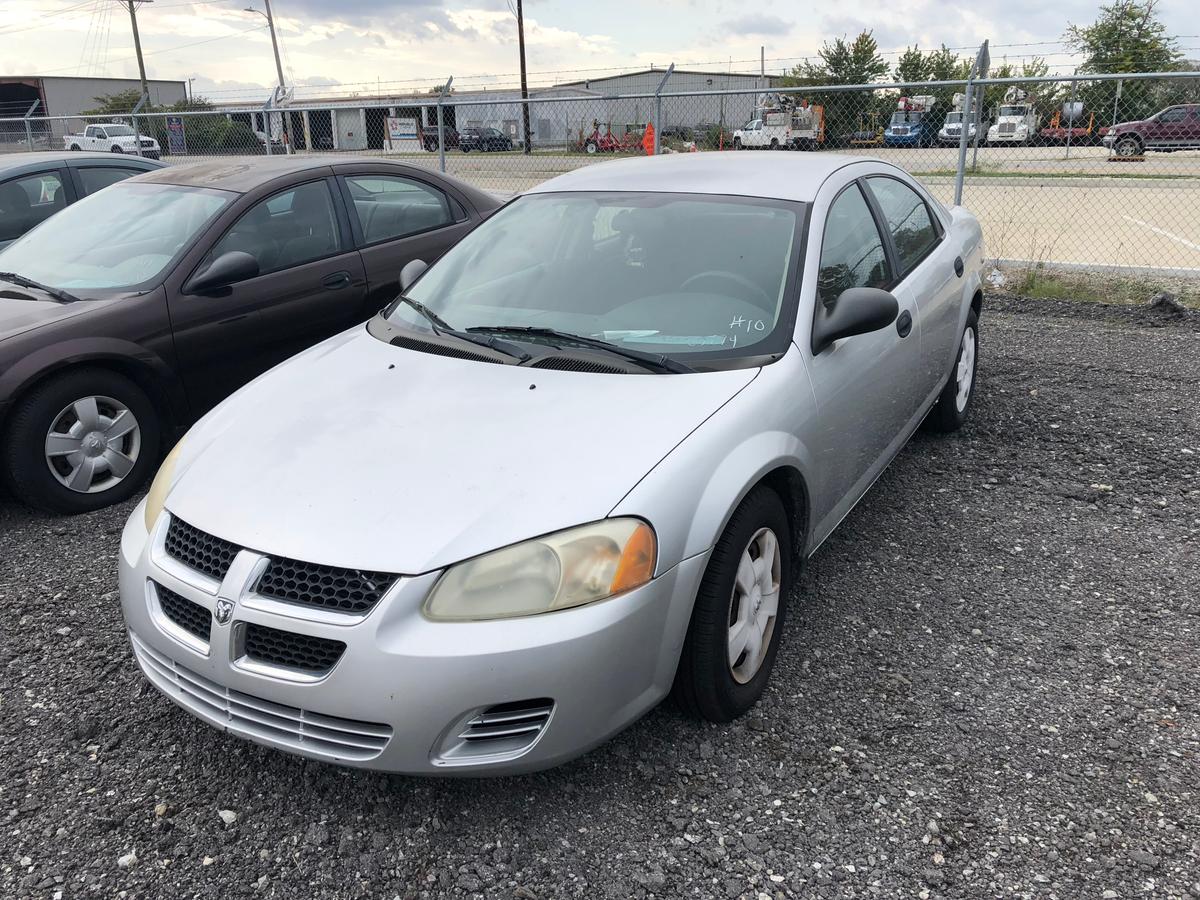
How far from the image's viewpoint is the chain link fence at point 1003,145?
1045 cm

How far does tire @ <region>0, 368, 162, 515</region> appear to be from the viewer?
4.19 meters

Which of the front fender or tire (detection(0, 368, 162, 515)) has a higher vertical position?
the front fender

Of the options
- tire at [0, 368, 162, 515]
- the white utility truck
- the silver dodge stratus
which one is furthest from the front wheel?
tire at [0, 368, 162, 515]

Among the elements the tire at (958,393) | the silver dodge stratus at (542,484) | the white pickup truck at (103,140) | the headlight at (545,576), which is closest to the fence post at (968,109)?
the tire at (958,393)

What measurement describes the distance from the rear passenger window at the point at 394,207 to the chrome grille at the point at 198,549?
10.7 ft

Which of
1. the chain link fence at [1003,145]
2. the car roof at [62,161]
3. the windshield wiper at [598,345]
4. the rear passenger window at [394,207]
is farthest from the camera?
the chain link fence at [1003,145]

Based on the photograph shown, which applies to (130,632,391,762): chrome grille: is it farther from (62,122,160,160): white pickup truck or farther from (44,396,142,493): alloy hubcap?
(62,122,160,160): white pickup truck

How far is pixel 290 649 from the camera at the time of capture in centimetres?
224

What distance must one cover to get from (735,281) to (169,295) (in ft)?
9.48

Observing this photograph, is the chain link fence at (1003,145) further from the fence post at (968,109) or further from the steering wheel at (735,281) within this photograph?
the steering wheel at (735,281)

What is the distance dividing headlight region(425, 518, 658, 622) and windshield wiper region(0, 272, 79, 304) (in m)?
3.34

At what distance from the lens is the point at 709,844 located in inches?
92.9

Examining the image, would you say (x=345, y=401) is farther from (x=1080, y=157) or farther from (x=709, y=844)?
(x=1080, y=157)

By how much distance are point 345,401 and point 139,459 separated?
2151 millimetres
